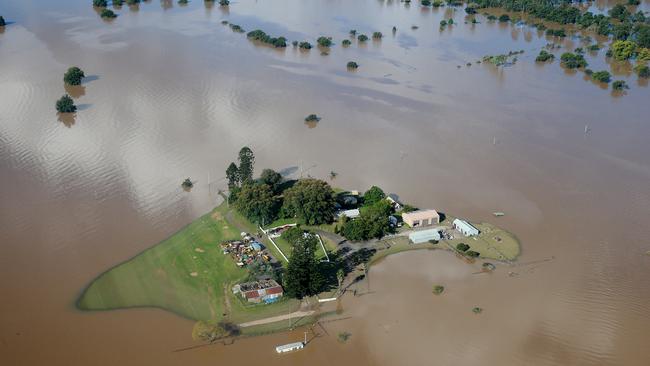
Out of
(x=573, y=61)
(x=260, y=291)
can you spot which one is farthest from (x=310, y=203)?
(x=573, y=61)

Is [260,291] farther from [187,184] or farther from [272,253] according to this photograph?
[187,184]

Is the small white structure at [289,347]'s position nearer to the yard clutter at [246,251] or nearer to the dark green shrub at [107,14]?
the yard clutter at [246,251]

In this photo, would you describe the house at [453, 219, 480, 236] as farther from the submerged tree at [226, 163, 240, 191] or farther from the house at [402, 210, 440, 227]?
the submerged tree at [226, 163, 240, 191]

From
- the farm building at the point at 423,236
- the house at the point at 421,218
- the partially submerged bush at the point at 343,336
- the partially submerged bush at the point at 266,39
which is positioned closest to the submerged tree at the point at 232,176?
the house at the point at 421,218

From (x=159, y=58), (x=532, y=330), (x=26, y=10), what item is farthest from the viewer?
(x=26, y=10)

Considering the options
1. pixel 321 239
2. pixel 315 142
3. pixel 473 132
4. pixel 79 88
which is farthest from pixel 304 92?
pixel 321 239

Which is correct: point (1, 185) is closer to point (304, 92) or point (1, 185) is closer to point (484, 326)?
point (304, 92)

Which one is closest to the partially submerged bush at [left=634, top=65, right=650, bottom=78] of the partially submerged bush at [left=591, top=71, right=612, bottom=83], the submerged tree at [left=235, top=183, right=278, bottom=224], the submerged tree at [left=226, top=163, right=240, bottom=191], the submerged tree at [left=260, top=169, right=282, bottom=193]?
the partially submerged bush at [left=591, top=71, right=612, bottom=83]
